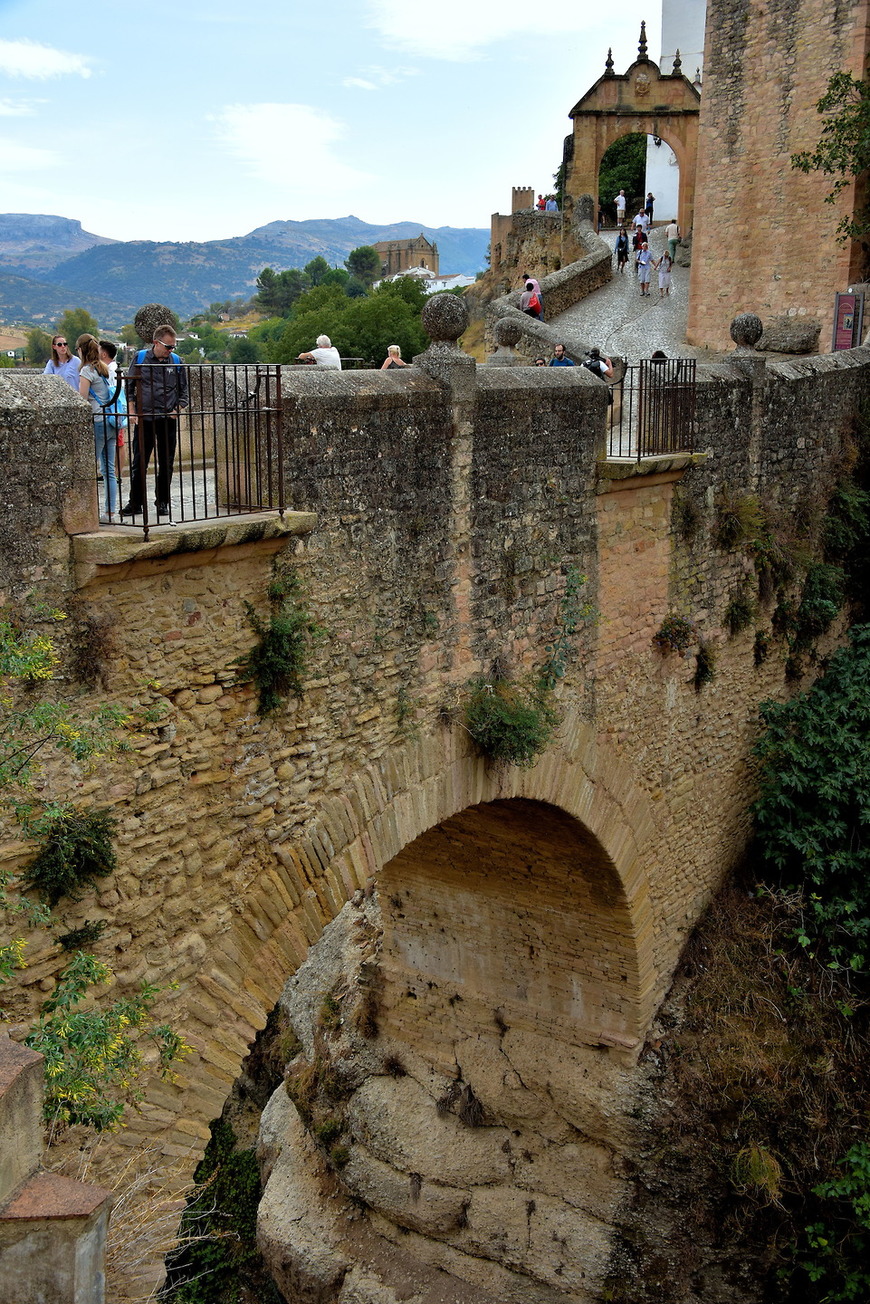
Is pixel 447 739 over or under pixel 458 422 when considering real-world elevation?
under

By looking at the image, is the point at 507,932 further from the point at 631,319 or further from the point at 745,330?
the point at 631,319

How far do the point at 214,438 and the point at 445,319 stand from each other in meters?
1.88

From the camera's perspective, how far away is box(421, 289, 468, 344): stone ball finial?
6902 millimetres

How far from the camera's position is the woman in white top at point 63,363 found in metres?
6.37

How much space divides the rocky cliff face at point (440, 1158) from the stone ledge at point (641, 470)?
15.1 ft

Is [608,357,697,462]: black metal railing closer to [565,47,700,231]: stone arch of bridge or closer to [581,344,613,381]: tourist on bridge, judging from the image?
[581,344,613,381]: tourist on bridge

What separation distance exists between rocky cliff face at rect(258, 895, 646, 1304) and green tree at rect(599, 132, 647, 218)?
30.0m

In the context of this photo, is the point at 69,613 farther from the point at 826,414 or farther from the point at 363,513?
the point at 826,414

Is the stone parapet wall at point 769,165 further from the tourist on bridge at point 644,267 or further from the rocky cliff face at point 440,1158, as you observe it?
the rocky cliff face at point 440,1158

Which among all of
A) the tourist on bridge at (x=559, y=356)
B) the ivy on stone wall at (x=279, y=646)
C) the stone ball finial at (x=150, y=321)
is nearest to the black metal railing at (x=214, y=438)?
the stone ball finial at (x=150, y=321)

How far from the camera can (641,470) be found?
877 cm

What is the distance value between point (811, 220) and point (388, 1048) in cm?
1123

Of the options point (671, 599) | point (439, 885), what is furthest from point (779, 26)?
point (439, 885)

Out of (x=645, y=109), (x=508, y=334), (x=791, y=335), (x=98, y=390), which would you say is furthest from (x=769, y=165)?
(x=645, y=109)
